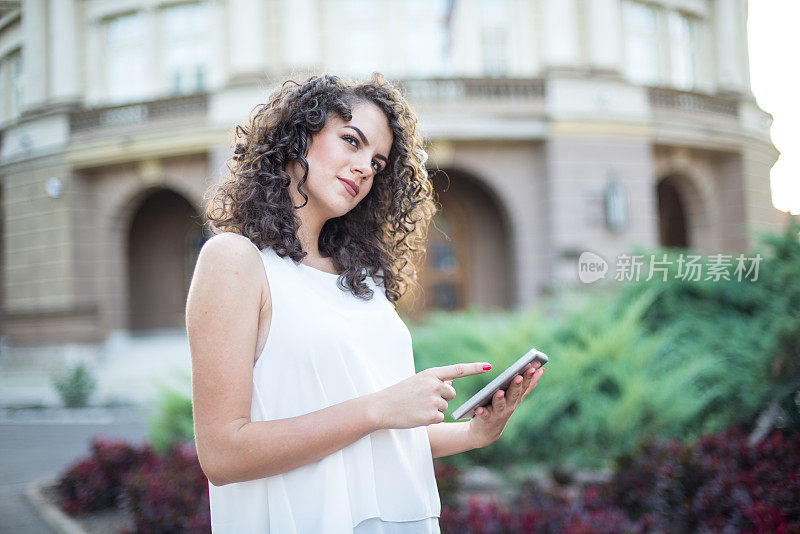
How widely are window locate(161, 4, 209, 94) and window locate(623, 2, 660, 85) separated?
9506mm

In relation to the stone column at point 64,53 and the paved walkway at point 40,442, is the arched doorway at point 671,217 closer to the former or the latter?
the paved walkway at point 40,442

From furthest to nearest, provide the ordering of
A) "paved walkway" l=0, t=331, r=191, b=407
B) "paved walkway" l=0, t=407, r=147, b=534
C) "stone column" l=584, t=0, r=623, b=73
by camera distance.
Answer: "stone column" l=584, t=0, r=623, b=73, "paved walkway" l=0, t=331, r=191, b=407, "paved walkway" l=0, t=407, r=147, b=534

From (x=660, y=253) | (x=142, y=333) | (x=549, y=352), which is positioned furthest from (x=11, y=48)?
(x=142, y=333)

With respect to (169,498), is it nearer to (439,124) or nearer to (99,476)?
(99,476)

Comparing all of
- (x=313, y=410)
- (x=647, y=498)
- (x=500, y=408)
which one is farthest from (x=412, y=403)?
(x=647, y=498)

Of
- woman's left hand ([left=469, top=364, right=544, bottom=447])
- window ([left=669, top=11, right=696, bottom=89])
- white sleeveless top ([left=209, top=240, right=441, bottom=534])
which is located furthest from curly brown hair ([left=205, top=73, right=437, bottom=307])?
window ([left=669, top=11, right=696, bottom=89])

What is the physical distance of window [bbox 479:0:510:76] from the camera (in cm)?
1273

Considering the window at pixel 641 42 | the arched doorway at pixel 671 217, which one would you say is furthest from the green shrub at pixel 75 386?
the arched doorway at pixel 671 217

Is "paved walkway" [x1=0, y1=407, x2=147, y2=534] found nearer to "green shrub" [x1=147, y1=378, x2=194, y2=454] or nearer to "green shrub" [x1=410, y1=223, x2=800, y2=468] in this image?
"green shrub" [x1=147, y1=378, x2=194, y2=454]

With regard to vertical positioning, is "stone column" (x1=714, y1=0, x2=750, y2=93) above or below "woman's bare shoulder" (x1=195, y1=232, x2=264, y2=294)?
above

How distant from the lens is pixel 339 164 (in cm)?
147

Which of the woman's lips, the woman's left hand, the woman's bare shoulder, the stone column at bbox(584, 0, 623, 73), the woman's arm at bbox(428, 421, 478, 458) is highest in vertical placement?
the stone column at bbox(584, 0, 623, 73)

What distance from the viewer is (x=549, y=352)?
4.41 meters

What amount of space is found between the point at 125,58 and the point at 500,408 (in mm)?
14473
